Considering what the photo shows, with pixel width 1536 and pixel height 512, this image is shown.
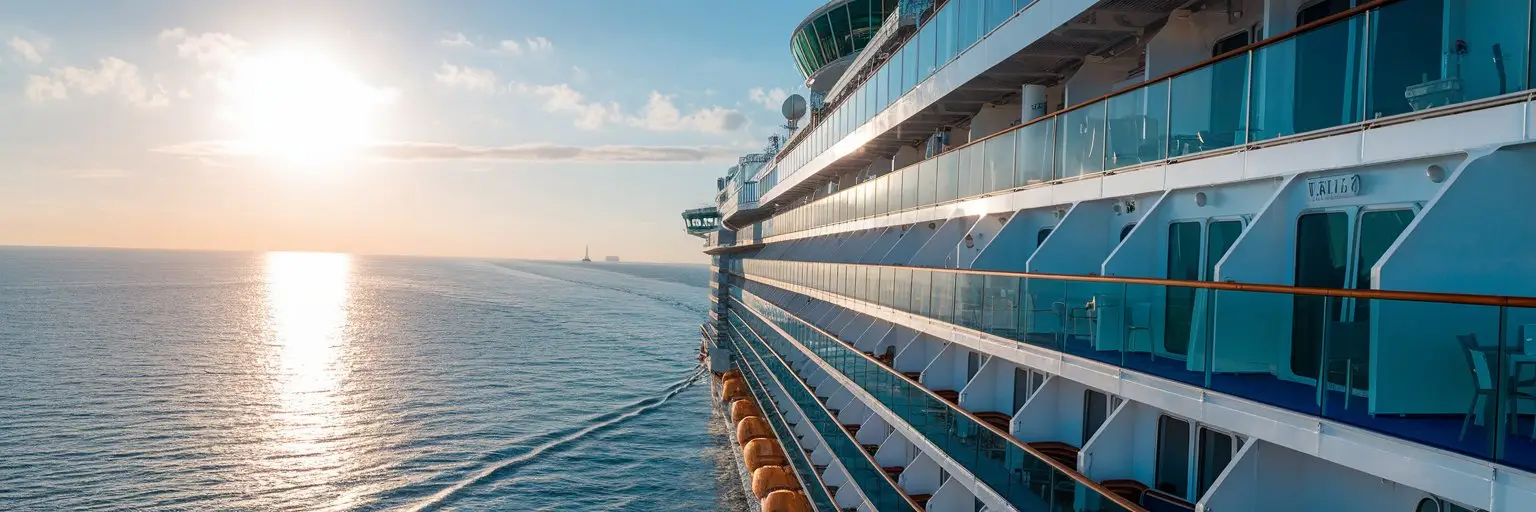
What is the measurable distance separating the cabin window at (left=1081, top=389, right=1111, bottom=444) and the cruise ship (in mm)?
32

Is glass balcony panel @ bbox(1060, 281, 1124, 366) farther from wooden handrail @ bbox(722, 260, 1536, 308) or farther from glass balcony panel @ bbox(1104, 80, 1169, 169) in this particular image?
glass balcony panel @ bbox(1104, 80, 1169, 169)

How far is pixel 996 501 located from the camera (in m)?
10.9

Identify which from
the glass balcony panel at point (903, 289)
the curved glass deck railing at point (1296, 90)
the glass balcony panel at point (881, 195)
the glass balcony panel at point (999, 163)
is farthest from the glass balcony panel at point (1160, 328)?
the glass balcony panel at point (881, 195)

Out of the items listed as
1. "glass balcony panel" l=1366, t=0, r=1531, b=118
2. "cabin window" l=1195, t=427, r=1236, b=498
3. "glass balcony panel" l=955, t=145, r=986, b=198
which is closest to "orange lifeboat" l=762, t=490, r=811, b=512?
"glass balcony panel" l=955, t=145, r=986, b=198

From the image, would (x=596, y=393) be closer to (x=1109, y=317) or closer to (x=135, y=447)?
(x=135, y=447)

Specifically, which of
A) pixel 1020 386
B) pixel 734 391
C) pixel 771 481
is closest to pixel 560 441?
pixel 734 391

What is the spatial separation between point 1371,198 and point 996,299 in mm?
4672

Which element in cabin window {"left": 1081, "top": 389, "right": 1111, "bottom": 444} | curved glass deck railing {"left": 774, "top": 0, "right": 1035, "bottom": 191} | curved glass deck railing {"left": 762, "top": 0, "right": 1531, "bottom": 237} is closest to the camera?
curved glass deck railing {"left": 762, "top": 0, "right": 1531, "bottom": 237}

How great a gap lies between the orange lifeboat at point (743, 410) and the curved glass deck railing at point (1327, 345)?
23175 millimetres

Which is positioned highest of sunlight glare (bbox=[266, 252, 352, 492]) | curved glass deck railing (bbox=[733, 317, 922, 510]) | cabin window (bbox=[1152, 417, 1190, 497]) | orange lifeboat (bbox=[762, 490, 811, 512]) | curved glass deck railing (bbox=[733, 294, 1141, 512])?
cabin window (bbox=[1152, 417, 1190, 497])

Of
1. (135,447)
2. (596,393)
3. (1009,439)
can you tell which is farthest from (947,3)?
(596,393)

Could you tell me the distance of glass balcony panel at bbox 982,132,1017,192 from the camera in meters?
13.0

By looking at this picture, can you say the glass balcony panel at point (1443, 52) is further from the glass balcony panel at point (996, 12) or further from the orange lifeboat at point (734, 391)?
the orange lifeboat at point (734, 391)

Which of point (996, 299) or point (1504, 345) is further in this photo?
point (996, 299)
